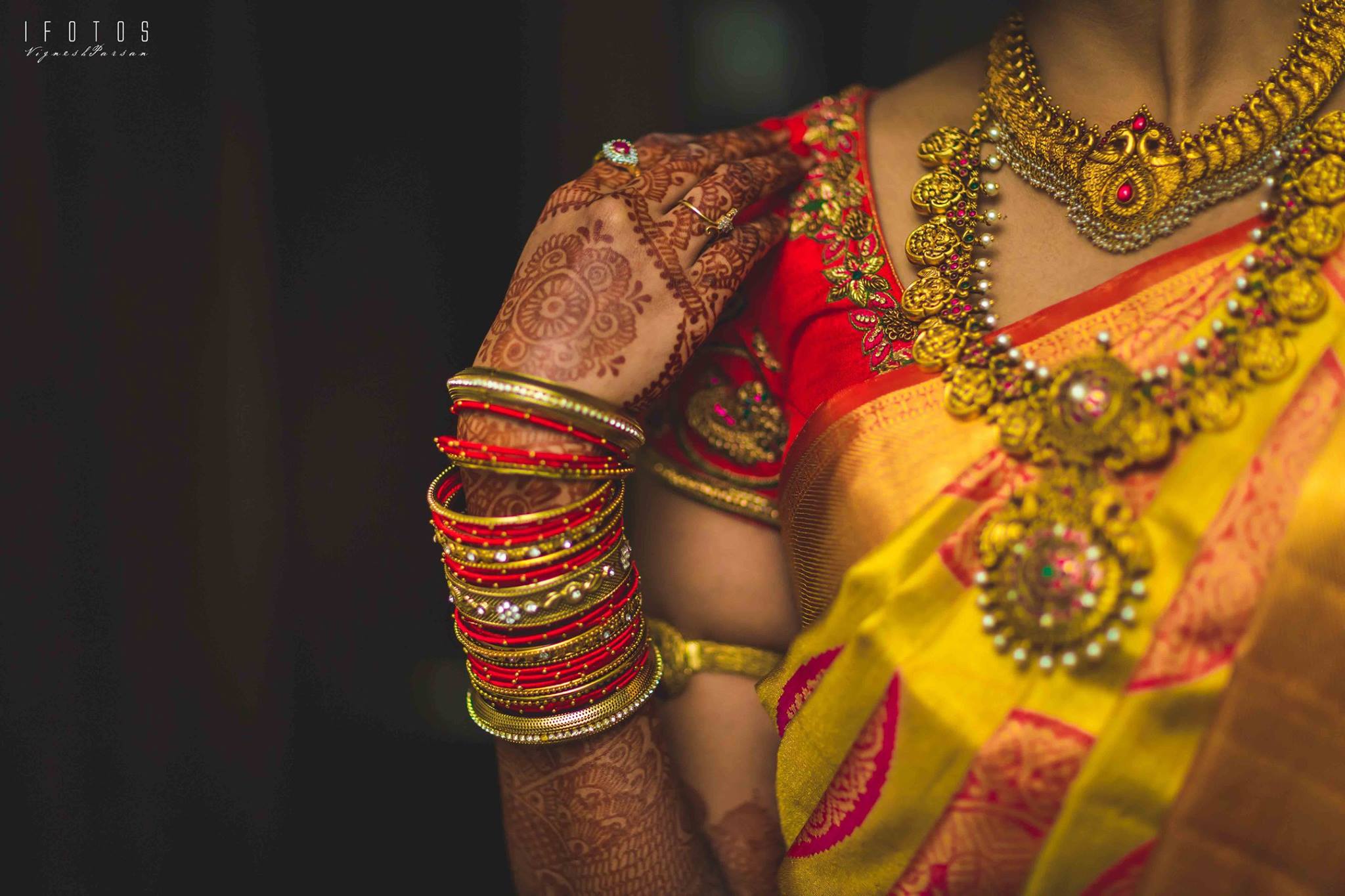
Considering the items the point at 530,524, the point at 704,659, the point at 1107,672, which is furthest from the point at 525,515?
the point at 1107,672

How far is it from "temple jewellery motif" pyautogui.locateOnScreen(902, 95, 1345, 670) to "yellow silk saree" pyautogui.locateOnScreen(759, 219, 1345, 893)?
11mm

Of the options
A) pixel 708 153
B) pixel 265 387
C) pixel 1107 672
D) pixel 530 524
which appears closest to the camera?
pixel 1107 672

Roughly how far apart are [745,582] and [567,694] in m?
0.18

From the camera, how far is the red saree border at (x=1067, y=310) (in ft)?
2.02

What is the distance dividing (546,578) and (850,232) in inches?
13.2

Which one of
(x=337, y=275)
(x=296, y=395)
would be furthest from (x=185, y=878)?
(x=337, y=275)

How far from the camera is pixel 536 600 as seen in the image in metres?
0.67

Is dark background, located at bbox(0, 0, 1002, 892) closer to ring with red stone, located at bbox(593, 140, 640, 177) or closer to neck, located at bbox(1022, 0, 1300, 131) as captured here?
ring with red stone, located at bbox(593, 140, 640, 177)

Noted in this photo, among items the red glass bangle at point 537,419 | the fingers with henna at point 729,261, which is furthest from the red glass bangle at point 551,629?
the fingers with henna at point 729,261

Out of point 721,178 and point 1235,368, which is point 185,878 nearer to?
point 721,178

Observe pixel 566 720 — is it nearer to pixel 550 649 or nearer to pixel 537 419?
pixel 550 649

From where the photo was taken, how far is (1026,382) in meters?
0.62

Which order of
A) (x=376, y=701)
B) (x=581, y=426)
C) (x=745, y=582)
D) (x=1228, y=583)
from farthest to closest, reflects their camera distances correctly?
(x=376, y=701) → (x=745, y=582) → (x=581, y=426) → (x=1228, y=583)

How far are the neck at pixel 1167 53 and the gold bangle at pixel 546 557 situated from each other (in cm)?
46
